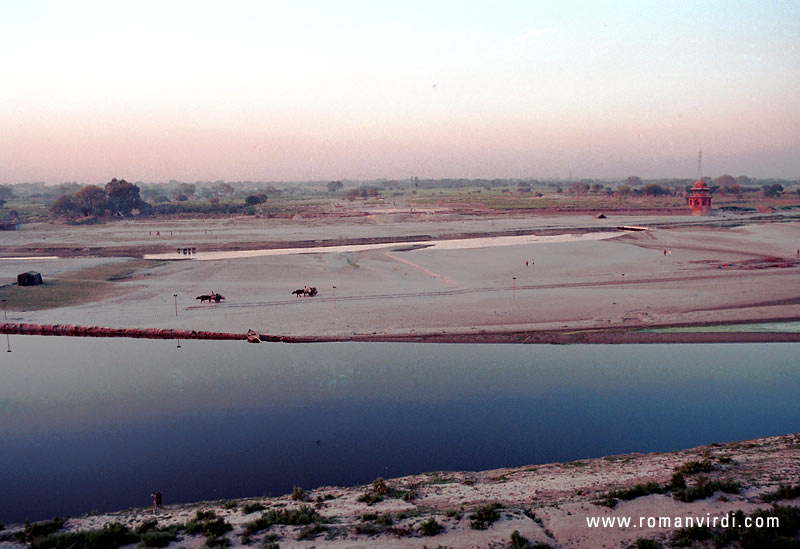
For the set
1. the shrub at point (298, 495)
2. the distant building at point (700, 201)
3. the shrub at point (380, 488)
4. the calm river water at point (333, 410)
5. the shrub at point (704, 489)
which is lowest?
the calm river water at point (333, 410)

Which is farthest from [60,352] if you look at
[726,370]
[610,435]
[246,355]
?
[726,370]

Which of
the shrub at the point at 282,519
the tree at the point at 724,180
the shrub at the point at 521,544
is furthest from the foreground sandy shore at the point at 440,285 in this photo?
the tree at the point at 724,180

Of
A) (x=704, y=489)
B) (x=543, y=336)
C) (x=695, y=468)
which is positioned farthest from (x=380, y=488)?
(x=543, y=336)

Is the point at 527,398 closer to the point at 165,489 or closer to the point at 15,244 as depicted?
the point at 165,489

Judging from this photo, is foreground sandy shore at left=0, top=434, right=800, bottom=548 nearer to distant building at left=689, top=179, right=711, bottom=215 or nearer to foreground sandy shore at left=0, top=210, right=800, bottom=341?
foreground sandy shore at left=0, top=210, right=800, bottom=341

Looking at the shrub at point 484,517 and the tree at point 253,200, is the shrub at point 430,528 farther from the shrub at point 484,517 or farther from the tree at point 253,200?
the tree at point 253,200

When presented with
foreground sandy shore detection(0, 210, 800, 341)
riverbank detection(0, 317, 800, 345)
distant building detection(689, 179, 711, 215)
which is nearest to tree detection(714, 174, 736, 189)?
distant building detection(689, 179, 711, 215)

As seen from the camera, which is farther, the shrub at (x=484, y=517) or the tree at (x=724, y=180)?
the tree at (x=724, y=180)
